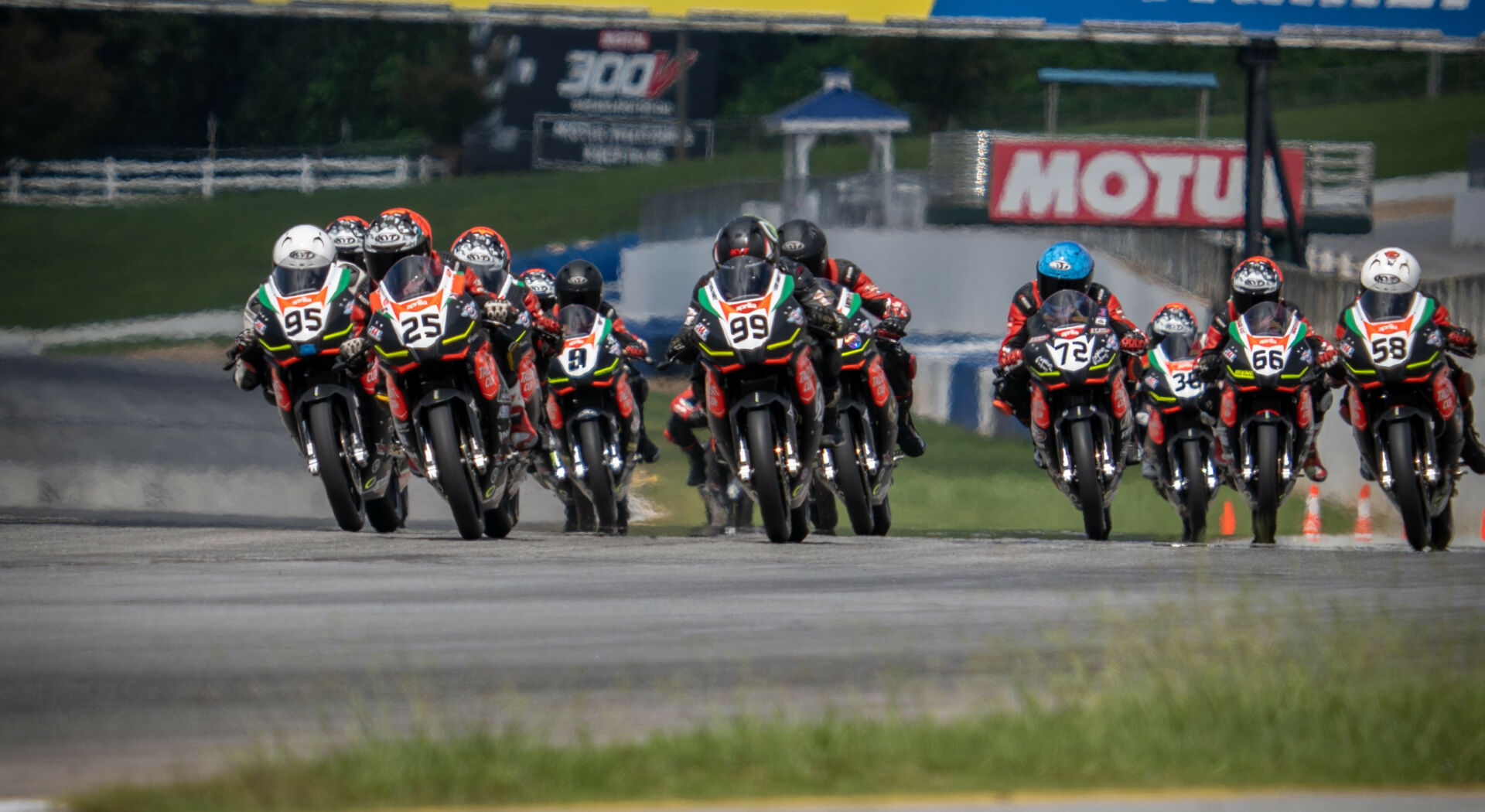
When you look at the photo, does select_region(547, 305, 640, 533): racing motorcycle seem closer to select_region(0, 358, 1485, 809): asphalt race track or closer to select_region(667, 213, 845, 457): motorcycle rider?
select_region(0, 358, 1485, 809): asphalt race track

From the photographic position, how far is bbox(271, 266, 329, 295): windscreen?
12.1 meters

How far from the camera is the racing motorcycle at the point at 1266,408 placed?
42.0 feet

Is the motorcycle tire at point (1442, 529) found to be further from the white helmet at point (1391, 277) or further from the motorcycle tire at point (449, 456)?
the motorcycle tire at point (449, 456)

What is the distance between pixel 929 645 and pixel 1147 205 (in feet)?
85.9

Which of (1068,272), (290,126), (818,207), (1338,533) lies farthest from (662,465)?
(290,126)

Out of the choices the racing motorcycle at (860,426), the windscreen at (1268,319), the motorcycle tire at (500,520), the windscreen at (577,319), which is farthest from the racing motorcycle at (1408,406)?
the motorcycle tire at (500,520)

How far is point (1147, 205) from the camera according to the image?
3300cm

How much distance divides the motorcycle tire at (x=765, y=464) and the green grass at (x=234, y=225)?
3493cm

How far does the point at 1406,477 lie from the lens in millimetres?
12430

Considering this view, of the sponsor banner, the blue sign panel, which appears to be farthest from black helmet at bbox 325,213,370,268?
the sponsor banner

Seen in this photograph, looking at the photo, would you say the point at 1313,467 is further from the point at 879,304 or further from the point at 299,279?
the point at 299,279

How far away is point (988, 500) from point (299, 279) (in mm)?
10592

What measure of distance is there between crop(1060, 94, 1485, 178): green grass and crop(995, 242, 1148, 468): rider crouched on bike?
4648 cm

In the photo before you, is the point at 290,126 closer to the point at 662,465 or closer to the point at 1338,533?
the point at 662,465
